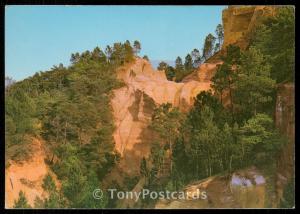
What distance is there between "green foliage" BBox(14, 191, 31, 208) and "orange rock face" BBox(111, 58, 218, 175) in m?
1.78

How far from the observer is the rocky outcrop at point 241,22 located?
451 inches

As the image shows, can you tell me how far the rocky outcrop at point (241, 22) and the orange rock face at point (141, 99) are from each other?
94 centimetres

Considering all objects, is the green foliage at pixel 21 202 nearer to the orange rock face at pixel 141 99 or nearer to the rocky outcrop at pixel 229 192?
the orange rock face at pixel 141 99

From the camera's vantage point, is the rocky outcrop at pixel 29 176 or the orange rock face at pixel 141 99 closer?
the rocky outcrop at pixel 29 176

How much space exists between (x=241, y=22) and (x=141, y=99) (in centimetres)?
338

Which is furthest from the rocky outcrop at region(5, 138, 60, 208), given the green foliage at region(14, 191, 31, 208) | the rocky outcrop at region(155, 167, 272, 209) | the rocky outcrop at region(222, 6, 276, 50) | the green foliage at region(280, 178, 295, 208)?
the rocky outcrop at region(222, 6, 276, 50)

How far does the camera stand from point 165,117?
9.90 metres

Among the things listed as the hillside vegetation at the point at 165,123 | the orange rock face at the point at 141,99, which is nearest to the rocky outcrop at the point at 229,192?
the hillside vegetation at the point at 165,123

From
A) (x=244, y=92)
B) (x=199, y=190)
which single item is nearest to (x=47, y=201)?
(x=199, y=190)

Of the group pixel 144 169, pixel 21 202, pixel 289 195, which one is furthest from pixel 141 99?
pixel 289 195

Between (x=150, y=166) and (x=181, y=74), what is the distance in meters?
2.60

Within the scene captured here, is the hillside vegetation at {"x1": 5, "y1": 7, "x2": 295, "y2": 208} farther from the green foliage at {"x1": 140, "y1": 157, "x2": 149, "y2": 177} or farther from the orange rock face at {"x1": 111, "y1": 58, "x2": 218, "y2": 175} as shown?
the orange rock face at {"x1": 111, "y1": 58, "x2": 218, "y2": 175}
